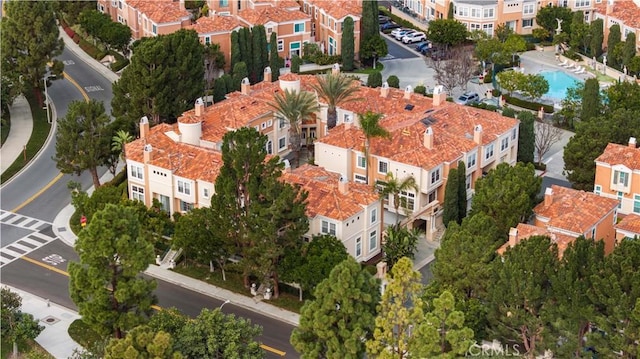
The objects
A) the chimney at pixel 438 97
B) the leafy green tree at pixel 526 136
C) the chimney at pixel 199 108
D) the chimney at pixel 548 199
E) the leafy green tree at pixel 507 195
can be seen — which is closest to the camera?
the leafy green tree at pixel 507 195

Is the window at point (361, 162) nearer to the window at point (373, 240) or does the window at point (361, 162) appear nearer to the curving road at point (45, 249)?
the window at point (373, 240)

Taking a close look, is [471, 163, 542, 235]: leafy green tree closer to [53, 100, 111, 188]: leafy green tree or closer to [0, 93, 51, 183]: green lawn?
[53, 100, 111, 188]: leafy green tree

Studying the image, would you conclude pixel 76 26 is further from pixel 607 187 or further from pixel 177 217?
pixel 607 187

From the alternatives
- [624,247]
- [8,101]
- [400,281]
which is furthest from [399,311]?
[8,101]

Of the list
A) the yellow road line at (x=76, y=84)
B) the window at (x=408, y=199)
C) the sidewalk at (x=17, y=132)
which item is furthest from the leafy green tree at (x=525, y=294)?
the yellow road line at (x=76, y=84)

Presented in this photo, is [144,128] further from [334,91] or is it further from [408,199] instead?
[408,199]

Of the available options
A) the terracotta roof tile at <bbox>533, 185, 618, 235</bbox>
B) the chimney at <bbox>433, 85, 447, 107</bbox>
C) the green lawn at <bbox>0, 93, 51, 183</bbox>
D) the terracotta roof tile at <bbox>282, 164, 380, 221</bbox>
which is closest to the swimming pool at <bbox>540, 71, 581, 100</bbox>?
the chimney at <bbox>433, 85, 447, 107</bbox>
